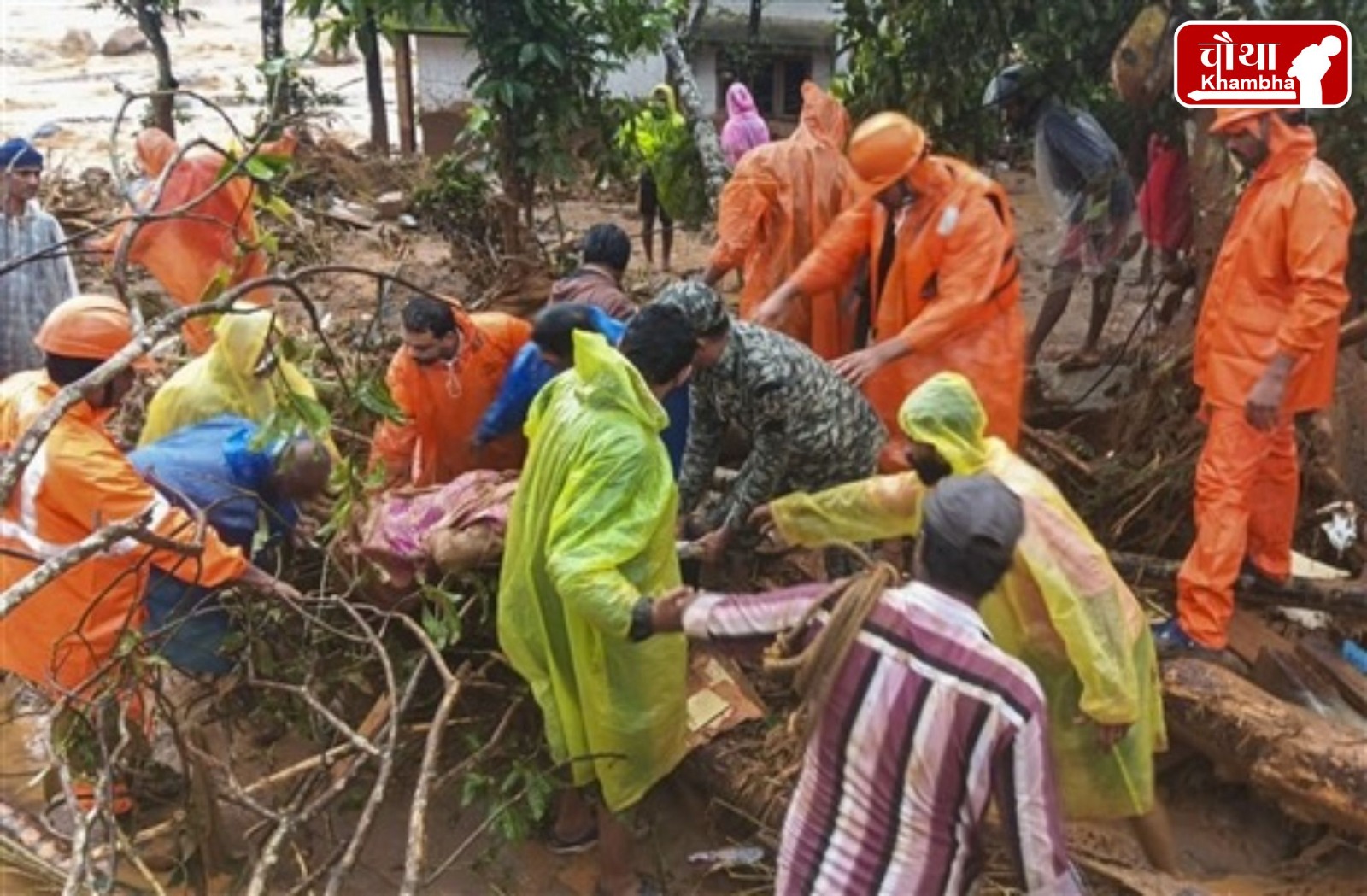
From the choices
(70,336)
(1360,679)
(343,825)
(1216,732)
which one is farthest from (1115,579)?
(70,336)

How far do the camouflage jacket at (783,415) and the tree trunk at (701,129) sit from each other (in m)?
4.14

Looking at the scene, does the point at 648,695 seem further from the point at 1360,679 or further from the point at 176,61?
the point at 176,61

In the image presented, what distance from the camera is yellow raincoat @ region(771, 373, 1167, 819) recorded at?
292 centimetres

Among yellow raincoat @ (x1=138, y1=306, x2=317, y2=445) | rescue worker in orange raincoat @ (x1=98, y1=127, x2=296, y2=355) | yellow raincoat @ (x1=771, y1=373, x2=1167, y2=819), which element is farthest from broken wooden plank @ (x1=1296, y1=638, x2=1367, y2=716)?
rescue worker in orange raincoat @ (x1=98, y1=127, x2=296, y2=355)

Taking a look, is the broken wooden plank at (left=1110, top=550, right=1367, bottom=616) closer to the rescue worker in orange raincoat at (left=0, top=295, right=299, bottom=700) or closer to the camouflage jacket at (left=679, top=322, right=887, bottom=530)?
the camouflage jacket at (left=679, top=322, right=887, bottom=530)

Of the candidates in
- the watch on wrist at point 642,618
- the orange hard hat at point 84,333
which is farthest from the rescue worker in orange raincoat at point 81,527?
the watch on wrist at point 642,618

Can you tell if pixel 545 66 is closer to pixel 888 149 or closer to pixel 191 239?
pixel 191 239

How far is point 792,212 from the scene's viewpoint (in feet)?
17.3

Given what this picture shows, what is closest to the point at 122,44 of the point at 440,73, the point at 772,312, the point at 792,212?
the point at 440,73

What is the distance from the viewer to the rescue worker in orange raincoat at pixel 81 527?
135 inches

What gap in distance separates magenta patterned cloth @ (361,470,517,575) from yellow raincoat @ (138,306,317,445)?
20.5 inches

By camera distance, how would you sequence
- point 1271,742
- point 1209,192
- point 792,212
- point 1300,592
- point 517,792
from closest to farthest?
1. point 1271,742
2. point 517,792
3. point 1300,592
4. point 1209,192
5. point 792,212

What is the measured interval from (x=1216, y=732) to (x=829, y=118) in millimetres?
2896

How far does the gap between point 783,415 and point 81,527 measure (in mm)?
1890
